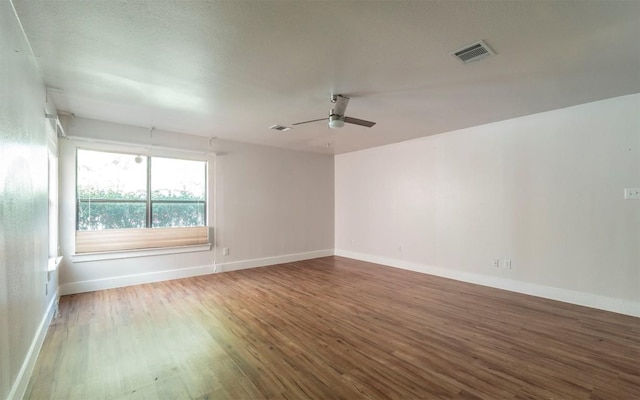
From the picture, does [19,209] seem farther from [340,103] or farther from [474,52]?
[474,52]

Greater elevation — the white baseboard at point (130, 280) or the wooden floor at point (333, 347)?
the white baseboard at point (130, 280)

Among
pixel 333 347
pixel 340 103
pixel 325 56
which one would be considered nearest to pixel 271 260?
pixel 333 347

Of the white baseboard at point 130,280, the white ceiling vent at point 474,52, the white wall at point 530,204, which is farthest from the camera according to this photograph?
the white baseboard at point 130,280

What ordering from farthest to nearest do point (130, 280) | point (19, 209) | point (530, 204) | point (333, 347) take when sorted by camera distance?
point (130, 280), point (530, 204), point (333, 347), point (19, 209)

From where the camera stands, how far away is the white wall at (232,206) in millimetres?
4246

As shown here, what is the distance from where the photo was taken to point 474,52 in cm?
239

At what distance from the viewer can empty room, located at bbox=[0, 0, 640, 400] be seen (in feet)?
6.61

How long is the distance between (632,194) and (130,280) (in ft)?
23.6

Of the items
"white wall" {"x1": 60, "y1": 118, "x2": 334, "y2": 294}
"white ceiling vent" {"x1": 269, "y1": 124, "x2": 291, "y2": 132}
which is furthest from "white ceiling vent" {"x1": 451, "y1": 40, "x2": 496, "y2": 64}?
"white wall" {"x1": 60, "y1": 118, "x2": 334, "y2": 294}

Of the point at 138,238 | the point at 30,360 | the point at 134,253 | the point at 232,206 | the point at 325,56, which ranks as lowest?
the point at 30,360

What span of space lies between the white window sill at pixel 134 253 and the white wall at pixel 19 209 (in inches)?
61.4

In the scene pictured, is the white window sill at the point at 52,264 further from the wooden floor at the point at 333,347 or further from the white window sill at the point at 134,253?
the wooden floor at the point at 333,347

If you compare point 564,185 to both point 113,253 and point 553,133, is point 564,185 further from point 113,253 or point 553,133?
point 113,253

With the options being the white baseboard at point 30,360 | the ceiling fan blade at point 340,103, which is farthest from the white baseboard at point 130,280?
the ceiling fan blade at point 340,103
